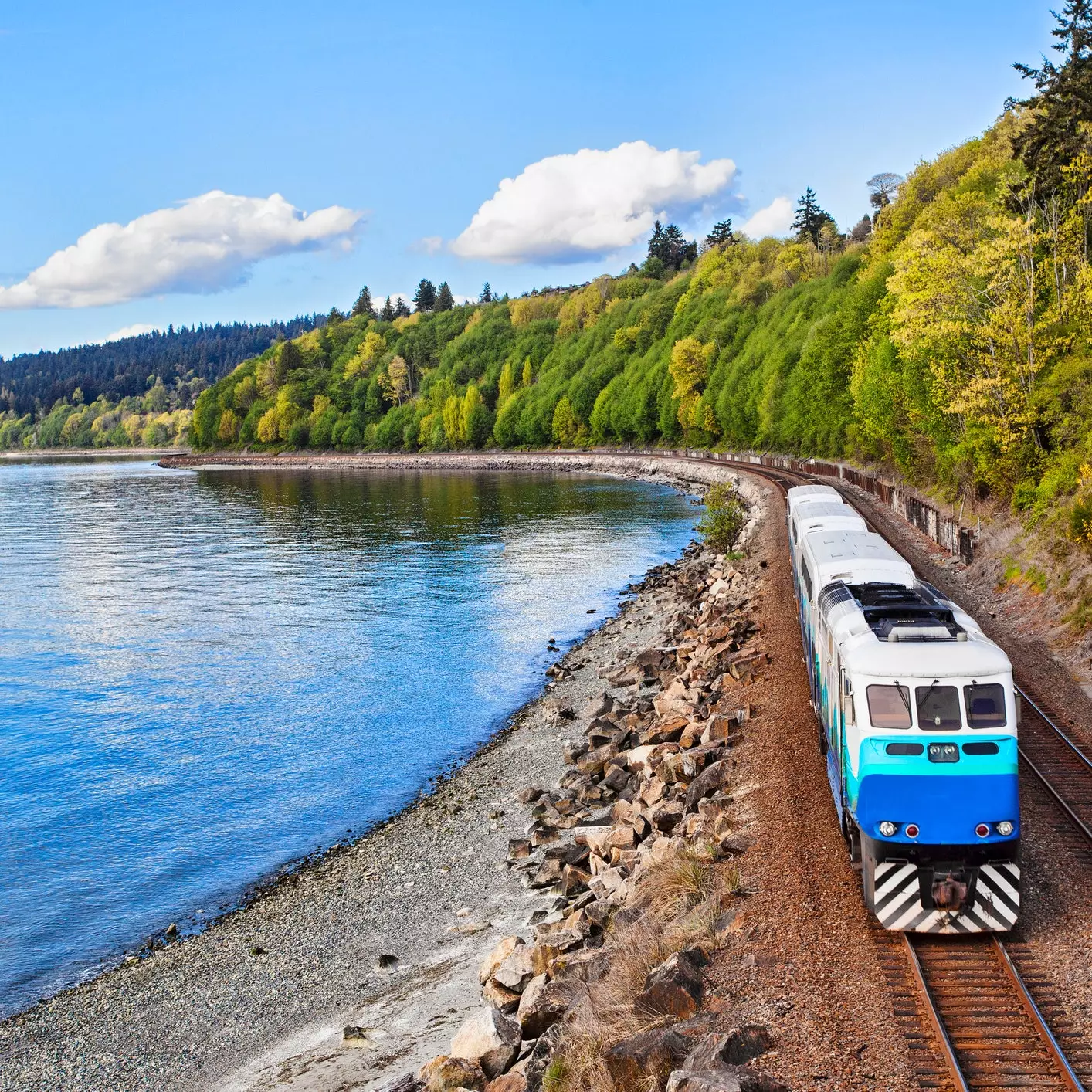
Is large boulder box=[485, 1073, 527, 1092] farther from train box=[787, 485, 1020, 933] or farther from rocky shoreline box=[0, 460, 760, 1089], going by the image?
train box=[787, 485, 1020, 933]

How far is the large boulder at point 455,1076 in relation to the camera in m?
12.2

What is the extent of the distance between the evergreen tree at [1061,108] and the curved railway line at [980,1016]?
3789cm

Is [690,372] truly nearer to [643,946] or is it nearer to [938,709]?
[938,709]

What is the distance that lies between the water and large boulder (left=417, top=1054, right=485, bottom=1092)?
10.7 m

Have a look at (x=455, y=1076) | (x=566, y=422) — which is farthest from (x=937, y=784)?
(x=566, y=422)

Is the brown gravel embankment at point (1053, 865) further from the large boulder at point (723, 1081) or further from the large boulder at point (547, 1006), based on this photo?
the large boulder at point (547, 1006)

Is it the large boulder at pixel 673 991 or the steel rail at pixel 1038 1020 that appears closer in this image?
the steel rail at pixel 1038 1020

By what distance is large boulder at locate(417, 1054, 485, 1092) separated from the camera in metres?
12.2

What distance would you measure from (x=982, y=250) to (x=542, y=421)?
142 metres

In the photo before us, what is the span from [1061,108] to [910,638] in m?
38.4

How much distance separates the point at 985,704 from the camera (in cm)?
1331

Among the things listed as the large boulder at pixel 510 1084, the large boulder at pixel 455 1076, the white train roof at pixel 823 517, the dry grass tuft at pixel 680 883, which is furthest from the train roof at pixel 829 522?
the large boulder at pixel 510 1084

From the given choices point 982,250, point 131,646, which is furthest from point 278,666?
point 982,250

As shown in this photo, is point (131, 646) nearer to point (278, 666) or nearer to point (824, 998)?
point (278, 666)
